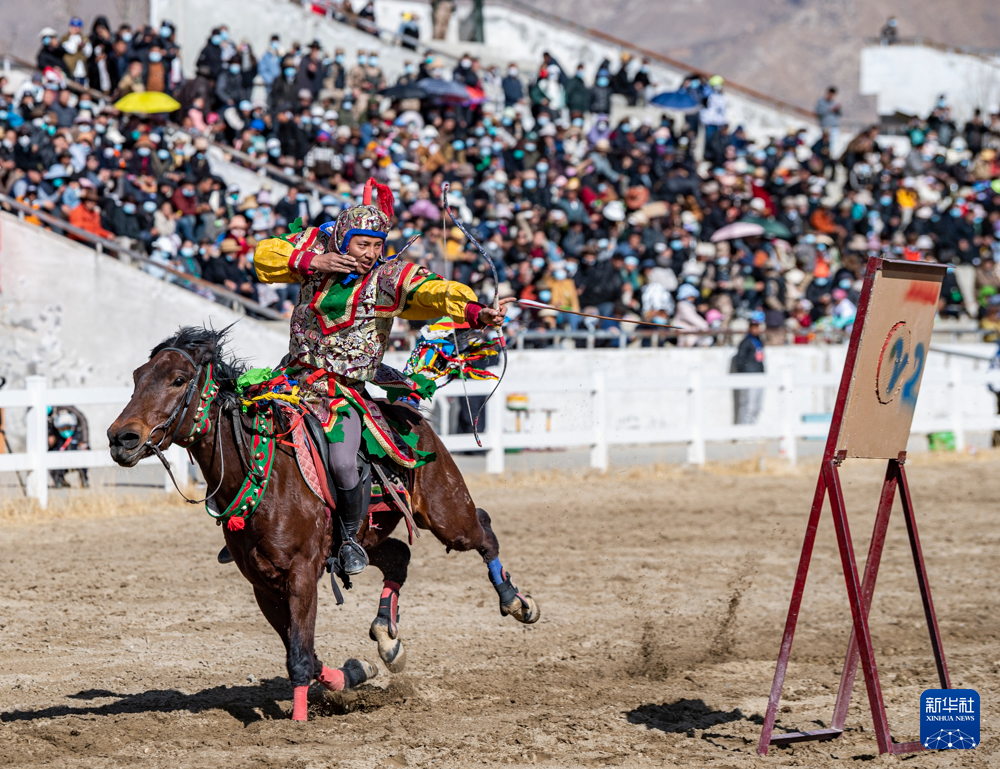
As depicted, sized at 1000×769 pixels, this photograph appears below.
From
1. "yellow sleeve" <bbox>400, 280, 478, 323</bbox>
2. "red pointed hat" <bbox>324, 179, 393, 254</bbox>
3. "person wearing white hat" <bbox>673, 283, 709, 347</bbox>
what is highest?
"person wearing white hat" <bbox>673, 283, 709, 347</bbox>

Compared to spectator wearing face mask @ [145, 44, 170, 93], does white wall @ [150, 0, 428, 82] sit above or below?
above

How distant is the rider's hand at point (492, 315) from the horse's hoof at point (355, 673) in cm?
197

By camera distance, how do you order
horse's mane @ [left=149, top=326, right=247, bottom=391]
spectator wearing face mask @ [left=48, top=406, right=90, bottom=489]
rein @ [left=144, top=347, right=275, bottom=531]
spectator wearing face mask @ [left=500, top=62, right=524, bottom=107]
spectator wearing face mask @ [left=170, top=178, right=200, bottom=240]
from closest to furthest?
rein @ [left=144, top=347, right=275, bottom=531]
horse's mane @ [left=149, top=326, right=247, bottom=391]
spectator wearing face mask @ [left=48, top=406, right=90, bottom=489]
spectator wearing face mask @ [left=170, top=178, right=200, bottom=240]
spectator wearing face mask @ [left=500, top=62, right=524, bottom=107]

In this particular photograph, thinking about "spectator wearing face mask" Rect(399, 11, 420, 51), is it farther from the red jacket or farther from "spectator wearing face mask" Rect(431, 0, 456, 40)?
the red jacket

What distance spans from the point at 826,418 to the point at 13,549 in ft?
40.4

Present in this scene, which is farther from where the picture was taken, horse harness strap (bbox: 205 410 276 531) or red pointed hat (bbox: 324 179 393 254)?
red pointed hat (bbox: 324 179 393 254)

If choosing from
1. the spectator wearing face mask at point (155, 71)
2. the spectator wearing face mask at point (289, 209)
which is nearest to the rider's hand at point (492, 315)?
the spectator wearing face mask at point (289, 209)

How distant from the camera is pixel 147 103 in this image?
755 inches

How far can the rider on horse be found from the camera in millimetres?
6500

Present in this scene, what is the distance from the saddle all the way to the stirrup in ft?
0.75

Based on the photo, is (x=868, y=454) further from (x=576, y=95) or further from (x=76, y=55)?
(x=576, y=95)

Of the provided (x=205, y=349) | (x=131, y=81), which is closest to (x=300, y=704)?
(x=205, y=349)

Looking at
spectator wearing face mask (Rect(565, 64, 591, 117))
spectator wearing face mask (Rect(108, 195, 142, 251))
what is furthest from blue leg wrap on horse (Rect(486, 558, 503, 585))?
spectator wearing face mask (Rect(565, 64, 591, 117))

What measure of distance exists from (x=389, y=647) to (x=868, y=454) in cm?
286
